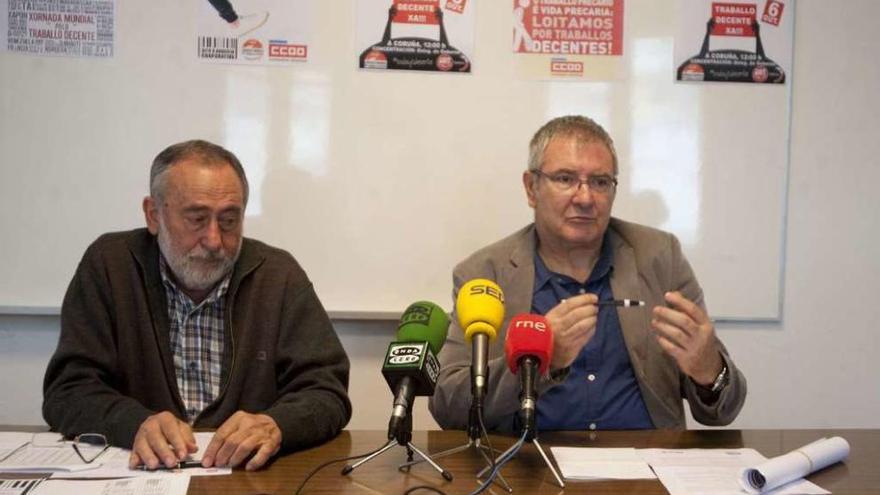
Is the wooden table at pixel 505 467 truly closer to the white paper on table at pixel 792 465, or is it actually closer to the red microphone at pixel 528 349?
the white paper on table at pixel 792 465

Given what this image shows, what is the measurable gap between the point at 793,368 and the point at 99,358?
8.94ft

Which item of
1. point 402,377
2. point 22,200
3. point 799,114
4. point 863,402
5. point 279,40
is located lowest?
point 863,402

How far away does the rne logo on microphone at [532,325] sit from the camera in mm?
1725

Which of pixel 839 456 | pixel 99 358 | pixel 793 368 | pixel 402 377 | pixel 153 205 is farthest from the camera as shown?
pixel 793 368

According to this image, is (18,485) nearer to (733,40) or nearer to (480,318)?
(480,318)

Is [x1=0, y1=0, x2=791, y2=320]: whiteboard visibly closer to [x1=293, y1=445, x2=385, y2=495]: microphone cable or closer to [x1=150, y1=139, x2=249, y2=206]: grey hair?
[x1=150, y1=139, x2=249, y2=206]: grey hair

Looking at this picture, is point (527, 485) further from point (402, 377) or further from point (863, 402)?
point (863, 402)

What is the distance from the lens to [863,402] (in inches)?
138

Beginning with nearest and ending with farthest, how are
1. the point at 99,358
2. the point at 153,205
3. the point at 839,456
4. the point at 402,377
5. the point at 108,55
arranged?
the point at 402,377, the point at 839,456, the point at 99,358, the point at 153,205, the point at 108,55

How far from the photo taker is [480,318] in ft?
5.79

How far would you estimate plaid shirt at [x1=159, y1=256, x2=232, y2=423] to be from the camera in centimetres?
237

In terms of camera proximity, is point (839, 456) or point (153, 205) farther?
point (153, 205)

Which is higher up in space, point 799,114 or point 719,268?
point 799,114

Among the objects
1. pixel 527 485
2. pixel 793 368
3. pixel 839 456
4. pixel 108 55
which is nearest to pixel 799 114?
pixel 793 368
